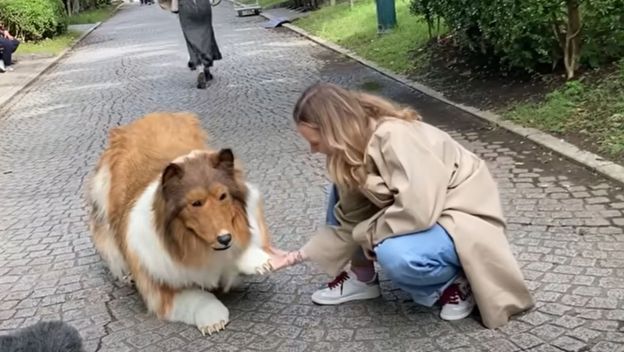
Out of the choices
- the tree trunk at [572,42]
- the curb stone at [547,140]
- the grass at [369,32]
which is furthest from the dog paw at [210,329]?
the grass at [369,32]

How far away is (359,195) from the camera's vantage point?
3.84m

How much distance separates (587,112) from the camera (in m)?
7.11

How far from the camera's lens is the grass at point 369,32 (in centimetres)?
1234

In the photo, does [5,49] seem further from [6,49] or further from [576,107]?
[576,107]

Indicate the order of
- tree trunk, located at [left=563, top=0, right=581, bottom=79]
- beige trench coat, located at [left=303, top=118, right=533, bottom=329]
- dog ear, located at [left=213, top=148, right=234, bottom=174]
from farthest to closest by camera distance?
tree trunk, located at [left=563, top=0, right=581, bottom=79]
dog ear, located at [left=213, top=148, right=234, bottom=174]
beige trench coat, located at [left=303, top=118, right=533, bottom=329]

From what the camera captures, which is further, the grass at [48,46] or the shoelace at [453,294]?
the grass at [48,46]

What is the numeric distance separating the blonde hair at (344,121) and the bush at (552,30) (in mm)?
4568

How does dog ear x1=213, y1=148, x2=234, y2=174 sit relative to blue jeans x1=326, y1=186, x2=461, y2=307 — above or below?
above

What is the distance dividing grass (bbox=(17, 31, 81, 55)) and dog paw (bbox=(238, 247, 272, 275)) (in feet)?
57.7

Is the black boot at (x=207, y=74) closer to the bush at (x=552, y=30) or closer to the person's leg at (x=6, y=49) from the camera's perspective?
the bush at (x=552, y=30)

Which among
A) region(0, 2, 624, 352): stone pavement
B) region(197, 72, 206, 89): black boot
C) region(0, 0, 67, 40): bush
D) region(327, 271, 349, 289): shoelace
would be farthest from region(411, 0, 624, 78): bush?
region(0, 0, 67, 40): bush

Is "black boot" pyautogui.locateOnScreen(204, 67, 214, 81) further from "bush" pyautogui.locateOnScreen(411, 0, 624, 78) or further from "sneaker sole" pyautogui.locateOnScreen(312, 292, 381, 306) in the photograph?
"sneaker sole" pyautogui.locateOnScreen(312, 292, 381, 306)

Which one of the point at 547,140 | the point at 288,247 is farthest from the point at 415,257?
the point at 547,140

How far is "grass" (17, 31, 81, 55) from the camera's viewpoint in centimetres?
2014
